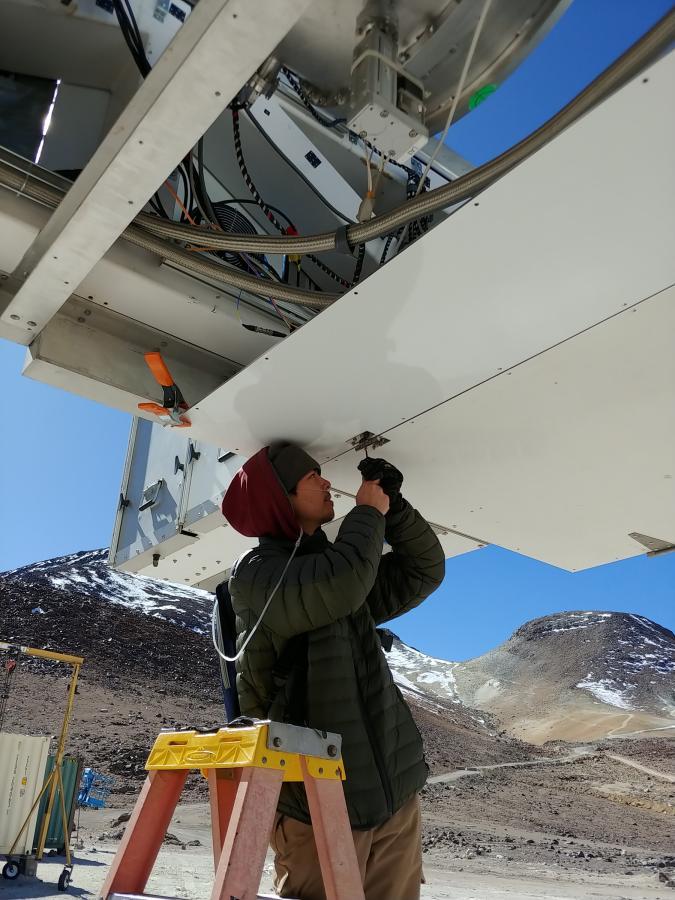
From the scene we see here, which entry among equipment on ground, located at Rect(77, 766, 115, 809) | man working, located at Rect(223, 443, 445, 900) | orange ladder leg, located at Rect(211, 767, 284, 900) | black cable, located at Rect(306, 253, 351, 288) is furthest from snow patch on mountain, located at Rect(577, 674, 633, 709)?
orange ladder leg, located at Rect(211, 767, 284, 900)

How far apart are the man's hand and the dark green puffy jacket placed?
0.08 meters

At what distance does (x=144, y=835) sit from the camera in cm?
101

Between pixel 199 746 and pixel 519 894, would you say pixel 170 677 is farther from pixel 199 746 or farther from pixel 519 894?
pixel 199 746

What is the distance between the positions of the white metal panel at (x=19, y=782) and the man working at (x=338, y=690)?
4126 mm

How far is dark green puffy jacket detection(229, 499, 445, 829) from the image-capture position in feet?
3.81

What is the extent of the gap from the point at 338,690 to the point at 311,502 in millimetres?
492

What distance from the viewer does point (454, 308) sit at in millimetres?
1240

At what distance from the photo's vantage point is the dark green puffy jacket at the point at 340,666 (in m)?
1.16

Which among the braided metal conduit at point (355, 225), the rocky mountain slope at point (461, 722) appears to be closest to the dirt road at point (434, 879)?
the rocky mountain slope at point (461, 722)

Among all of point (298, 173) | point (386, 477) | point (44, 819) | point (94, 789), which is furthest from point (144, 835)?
point (94, 789)

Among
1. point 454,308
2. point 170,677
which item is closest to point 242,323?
point 454,308

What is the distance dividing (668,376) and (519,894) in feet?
19.6

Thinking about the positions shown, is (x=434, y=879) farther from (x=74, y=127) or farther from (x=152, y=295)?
(x=74, y=127)

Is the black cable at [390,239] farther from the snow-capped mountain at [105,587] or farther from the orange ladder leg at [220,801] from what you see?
the snow-capped mountain at [105,587]
